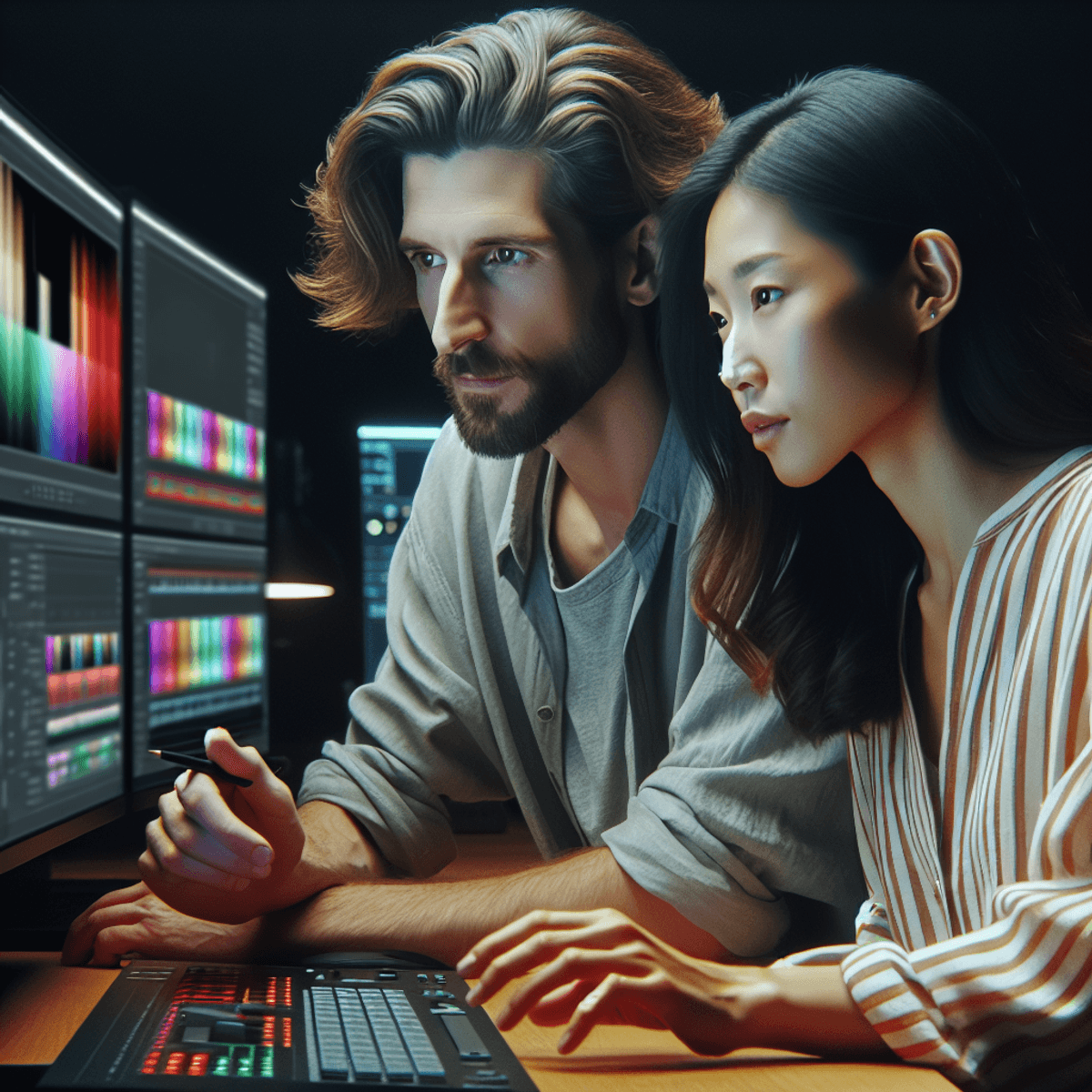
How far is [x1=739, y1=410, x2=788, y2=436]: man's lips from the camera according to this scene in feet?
3.52

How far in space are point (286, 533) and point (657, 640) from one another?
17.7 inches

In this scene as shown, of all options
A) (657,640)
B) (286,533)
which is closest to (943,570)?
(657,640)

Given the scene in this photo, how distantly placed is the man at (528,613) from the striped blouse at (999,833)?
0.27ft

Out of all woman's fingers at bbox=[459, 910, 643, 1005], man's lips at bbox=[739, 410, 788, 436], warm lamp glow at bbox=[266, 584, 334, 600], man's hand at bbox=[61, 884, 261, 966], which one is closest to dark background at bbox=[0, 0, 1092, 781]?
warm lamp glow at bbox=[266, 584, 334, 600]

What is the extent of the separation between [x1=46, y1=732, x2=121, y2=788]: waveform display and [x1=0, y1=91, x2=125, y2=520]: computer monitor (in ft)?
0.77

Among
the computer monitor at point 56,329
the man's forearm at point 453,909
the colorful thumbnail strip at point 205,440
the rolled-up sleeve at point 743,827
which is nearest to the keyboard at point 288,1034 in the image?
the man's forearm at point 453,909

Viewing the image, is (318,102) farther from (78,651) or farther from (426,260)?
(78,651)

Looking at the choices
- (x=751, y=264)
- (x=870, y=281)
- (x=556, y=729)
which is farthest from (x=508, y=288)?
(x=556, y=729)

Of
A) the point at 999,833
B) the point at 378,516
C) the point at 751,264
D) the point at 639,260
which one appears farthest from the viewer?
the point at 378,516

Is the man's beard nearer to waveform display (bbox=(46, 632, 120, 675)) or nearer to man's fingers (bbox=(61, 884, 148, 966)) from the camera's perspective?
waveform display (bbox=(46, 632, 120, 675))

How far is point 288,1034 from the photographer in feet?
2.73

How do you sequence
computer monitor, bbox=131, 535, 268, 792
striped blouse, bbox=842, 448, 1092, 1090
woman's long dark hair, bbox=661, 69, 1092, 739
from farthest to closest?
computer monitor, bbox=131, 535, 268, 792 → woman's long dark hair, bbox=661, 69, 1092, 739 → striped blouse, bbox=842, 448, 1092, 1090

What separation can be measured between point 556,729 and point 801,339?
48 cm

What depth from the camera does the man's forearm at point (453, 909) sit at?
1.11 m
